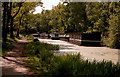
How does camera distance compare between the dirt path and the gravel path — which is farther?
the gravel path

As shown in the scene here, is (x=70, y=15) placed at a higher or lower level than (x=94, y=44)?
higher

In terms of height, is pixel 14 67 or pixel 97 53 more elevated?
pixel 14 67

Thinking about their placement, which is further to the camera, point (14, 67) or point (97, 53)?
point (97, 53)

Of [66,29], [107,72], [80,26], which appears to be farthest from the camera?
[66,29]

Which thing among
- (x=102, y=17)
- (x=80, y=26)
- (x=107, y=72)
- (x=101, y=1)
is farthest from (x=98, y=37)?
(x=80, y=26)

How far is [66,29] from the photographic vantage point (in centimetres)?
5431

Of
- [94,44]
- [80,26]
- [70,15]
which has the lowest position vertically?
[94,44]

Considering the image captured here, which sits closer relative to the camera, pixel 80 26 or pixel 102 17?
pixel 102 17

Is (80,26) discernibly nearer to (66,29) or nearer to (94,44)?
(66,29)

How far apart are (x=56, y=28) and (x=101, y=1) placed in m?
34.4

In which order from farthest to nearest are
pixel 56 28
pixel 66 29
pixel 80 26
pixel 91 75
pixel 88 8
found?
pixel 56 28, pixel 66 29, pixel 80 26, pixel 88 8, pixel 91 75

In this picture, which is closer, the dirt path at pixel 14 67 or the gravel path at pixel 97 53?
the dirt path at pixel 14 67

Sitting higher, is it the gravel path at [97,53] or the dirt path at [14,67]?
the dirt path at [14,67]

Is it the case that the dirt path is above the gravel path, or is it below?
above
